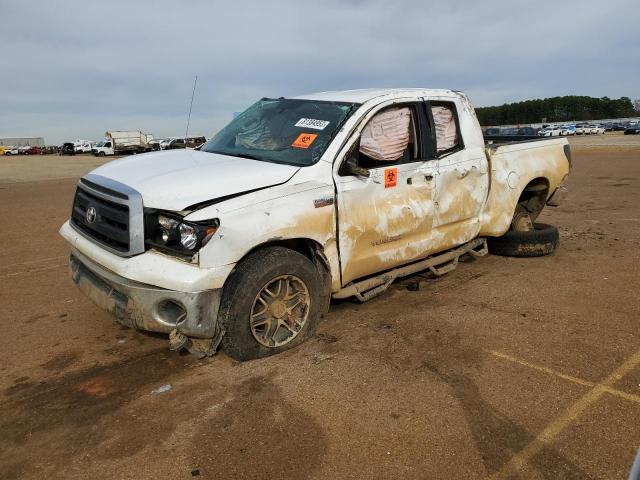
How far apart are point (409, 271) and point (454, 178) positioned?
1.00m

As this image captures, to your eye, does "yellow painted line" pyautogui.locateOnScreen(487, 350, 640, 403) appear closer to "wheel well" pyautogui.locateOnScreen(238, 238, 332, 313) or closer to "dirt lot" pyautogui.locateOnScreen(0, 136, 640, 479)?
"dirt lot" pyautogui.locateOnScreen(0, 136, 640, 479)

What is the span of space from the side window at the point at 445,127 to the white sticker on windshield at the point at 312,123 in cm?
119

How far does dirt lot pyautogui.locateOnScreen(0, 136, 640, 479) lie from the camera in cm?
263

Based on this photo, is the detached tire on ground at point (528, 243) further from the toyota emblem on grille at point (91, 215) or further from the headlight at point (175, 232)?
the toyota emblem on grille at point (91, 215)

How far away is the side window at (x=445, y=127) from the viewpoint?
4.89 metres

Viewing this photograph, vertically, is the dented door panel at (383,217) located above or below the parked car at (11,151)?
below

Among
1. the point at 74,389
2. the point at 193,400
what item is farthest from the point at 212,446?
the point at 74,389

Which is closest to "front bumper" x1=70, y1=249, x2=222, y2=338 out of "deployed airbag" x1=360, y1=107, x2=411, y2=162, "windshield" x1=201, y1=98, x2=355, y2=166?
"windshield" x1=201, y1=98, x2=355, y2=166

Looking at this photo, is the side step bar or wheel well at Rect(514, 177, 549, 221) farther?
wheel well at Rect(514, 177, 549, 221)

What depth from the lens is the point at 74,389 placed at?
3424 millimetres

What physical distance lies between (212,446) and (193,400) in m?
0.53

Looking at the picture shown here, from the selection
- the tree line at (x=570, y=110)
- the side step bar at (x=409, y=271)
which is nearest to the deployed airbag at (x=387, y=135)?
the side step bar at (x=409, y=271)

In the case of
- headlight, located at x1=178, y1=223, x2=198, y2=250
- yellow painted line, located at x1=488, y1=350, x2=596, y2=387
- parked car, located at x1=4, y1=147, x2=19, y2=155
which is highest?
parked car, located at x1=4, y1=147, x2=19, y2=155

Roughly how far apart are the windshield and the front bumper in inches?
52.0
